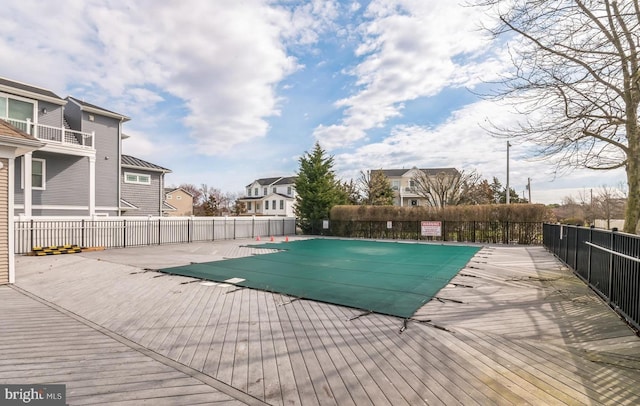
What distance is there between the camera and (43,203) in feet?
45.7

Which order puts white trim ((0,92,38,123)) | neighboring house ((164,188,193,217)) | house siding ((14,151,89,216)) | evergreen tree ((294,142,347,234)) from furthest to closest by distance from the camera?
neighboring house ((164,188,193,217)), evergreen tree ((294,142,347,234)), house siding ((14,151,89,216)), white trim ((0,92,38,123))

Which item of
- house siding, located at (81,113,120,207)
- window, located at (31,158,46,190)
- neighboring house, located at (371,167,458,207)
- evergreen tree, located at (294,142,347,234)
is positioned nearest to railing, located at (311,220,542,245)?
evergreen tree, located at (294,142,347,234)

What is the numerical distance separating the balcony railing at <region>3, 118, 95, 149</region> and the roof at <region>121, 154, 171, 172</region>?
2814 mm

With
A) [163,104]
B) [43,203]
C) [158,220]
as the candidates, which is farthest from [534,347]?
[43,203]

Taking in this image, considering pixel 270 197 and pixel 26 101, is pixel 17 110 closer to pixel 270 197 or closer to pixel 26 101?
pixel 26 101

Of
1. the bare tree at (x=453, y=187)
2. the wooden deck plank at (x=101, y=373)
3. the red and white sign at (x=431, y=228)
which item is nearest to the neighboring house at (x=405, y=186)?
the bare tree at (x=453, y=187)

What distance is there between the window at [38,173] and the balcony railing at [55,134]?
44.2 inches

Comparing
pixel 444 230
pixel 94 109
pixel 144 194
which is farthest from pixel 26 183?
pixel 444 230

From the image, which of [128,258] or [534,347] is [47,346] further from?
[128,258]

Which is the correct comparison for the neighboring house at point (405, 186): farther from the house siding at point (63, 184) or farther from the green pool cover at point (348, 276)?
the house siding at point (63, 184)

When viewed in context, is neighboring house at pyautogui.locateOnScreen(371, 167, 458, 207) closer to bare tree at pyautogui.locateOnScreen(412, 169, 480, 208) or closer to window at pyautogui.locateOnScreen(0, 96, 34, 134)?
bare tree at pyautogui.locateOnScreen(412, 169, 480, 208)

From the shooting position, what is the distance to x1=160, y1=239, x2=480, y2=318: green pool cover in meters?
5.19

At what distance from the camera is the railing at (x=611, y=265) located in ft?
12.7

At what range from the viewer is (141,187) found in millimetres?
19594
